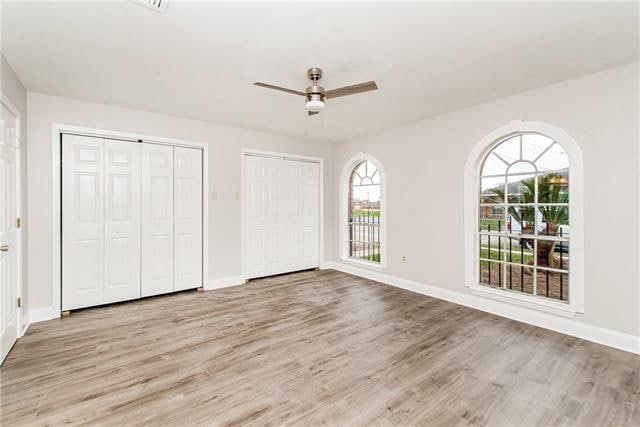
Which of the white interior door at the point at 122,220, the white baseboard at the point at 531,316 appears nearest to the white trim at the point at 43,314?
the white interior door at the point at 122,220

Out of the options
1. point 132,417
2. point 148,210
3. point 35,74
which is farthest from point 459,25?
point 148,210

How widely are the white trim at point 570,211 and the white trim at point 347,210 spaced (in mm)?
1380

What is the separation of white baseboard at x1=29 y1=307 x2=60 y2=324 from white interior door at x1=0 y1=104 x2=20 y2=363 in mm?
514

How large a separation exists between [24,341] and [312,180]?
4377 mm

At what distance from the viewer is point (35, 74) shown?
2799 mm

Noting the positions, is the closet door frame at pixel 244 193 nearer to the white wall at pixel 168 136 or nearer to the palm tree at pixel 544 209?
the white wall at pixel 168 136

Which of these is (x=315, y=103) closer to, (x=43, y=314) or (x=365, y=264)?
(x=365, y=264)

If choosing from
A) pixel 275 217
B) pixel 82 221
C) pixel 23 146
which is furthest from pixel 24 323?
pixel 275 217

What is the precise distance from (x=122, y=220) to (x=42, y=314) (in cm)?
130

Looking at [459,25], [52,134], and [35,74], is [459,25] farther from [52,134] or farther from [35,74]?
[52,134]

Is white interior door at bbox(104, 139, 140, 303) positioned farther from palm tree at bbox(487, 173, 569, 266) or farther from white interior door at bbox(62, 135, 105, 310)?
palm tree at bbox(487, 173, 569, 266)

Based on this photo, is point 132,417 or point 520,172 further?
point 520,172

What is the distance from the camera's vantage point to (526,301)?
3270mm

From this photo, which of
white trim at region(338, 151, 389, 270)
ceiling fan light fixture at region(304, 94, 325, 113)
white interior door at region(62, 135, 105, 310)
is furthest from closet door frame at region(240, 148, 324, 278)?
ceiling fan light fixture at region(304, 94, 325, 113)
